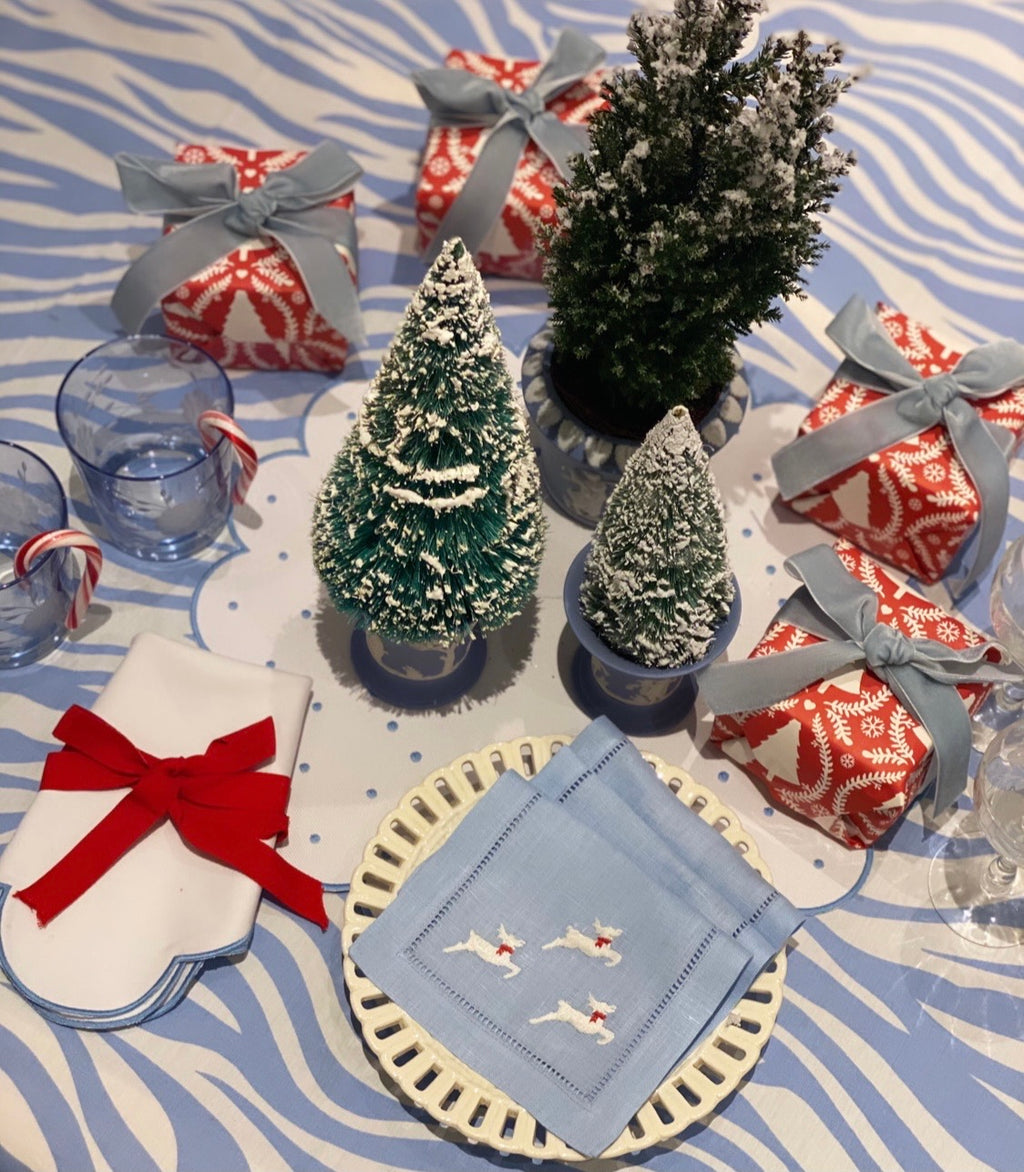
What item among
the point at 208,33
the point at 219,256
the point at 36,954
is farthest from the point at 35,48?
the point at 36,954

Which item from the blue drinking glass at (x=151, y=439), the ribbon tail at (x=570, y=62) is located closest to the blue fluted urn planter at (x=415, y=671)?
the blue drinking glass at (x=151, y=439)

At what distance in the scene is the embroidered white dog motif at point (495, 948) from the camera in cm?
97

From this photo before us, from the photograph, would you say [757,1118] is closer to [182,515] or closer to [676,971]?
[676,971]

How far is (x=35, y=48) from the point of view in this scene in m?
1.59

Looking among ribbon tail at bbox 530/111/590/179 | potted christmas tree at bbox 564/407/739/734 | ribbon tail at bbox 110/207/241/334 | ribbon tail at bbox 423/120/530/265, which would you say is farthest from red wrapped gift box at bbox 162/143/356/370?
potted christmas tree at bbox 564/407/739/734

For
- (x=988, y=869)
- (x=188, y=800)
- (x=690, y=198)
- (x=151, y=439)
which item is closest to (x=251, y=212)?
(x=151, y=439)

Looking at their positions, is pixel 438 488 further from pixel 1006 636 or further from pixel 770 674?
pixel 1006 636

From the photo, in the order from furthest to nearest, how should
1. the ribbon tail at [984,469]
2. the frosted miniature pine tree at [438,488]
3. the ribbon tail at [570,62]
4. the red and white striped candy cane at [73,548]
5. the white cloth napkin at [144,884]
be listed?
1. the ribbon tail at [570,62]
2. the ribbon tail at [984,469]
3. the red and white striped candy cane at [73,548]
4. the white cloth napkin at [144,884]
5. the frosted miniature pine tree at [438,488]

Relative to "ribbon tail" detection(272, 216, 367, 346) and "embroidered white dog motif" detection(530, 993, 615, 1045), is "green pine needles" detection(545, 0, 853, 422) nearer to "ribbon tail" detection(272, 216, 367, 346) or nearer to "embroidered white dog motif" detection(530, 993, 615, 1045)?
"ribbon tail" detection(272, 216, 367, 346)

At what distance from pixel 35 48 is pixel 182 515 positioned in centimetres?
84

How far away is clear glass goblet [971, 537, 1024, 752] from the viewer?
3.64 feet

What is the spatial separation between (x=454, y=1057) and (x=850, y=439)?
735 millimetres

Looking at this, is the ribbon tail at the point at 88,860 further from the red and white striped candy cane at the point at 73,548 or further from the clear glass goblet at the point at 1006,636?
the clear glass goblet at the point at 1006,636

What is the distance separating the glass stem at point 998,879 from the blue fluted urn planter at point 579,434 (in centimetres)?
49
